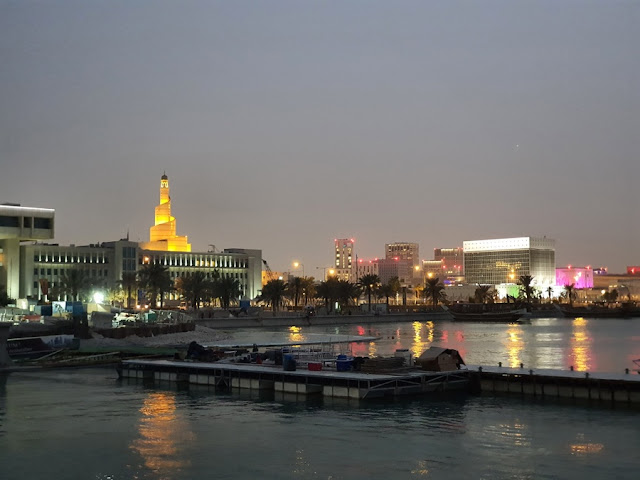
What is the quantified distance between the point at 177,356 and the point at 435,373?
84.0ft

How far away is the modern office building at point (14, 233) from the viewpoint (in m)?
139

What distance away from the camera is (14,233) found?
14038 cm

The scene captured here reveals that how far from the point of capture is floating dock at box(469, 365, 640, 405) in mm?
47703

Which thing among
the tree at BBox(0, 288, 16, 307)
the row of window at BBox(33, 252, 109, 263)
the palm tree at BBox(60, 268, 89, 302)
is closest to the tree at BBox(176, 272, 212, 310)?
the row of window at BBox(33, 252, 109, 263)

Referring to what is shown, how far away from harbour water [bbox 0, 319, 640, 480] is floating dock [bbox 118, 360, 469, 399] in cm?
118

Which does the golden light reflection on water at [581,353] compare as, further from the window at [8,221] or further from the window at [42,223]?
the window at [8,221]

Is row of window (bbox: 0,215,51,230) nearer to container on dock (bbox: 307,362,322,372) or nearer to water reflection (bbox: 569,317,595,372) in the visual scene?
water reflection (bbox: 569,317,595,372)

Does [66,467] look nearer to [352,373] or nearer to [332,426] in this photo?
[332,426]

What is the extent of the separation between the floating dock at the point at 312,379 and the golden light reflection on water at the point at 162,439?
707 centimetres

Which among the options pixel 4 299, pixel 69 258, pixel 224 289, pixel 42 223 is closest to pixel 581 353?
pixel 4 299

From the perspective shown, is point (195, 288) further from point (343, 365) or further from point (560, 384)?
point (560, 384)

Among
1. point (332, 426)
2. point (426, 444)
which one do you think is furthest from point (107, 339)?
point (426, 444)

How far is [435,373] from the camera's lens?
172ft

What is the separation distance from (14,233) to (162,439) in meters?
111
